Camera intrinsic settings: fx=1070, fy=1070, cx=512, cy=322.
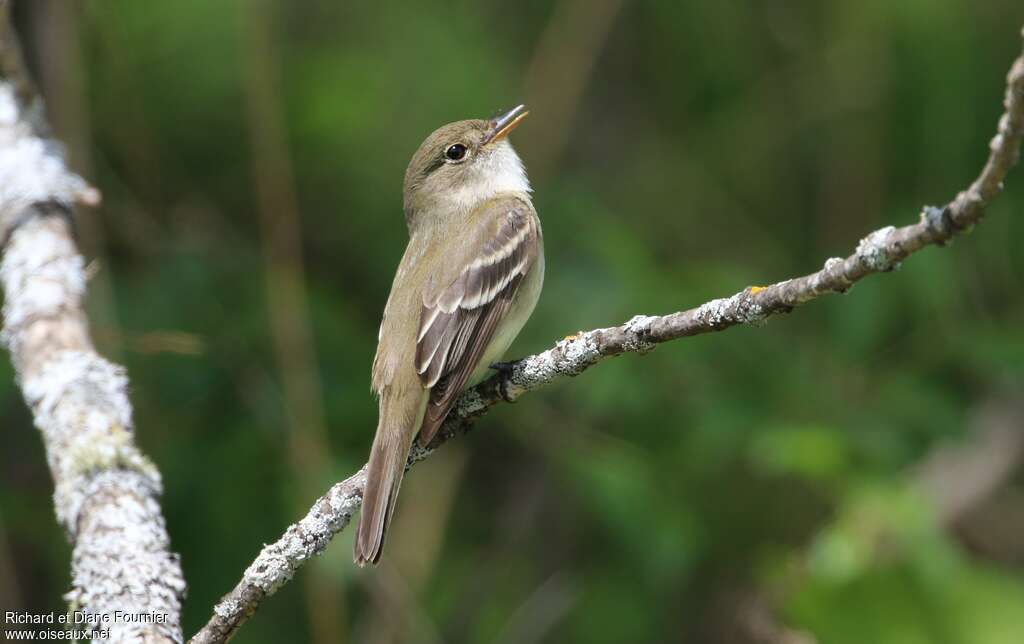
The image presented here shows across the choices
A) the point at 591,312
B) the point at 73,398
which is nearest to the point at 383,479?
the point at 73,398

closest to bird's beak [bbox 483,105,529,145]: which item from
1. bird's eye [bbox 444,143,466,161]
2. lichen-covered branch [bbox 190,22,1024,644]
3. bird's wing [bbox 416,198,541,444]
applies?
bird's eye [bbox 444,143,466,161]

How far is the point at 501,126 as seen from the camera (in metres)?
5.19

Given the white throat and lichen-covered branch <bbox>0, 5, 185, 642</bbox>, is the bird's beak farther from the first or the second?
lichen-covered branch <bbox>0, 5, 185, 642</bbox>

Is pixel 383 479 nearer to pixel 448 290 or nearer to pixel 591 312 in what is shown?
pixel 448 290

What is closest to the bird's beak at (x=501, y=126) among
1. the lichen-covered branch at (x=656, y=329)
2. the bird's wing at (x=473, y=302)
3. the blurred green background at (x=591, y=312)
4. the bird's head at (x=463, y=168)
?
the bird's head at (x=463, y=168)

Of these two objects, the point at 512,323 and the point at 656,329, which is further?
the point at 512,323

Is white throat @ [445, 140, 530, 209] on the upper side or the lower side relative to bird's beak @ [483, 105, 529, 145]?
lower

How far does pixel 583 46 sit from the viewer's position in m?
6.55

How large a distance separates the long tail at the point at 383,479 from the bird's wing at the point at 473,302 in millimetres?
77

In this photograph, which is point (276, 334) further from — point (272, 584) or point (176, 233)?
point (272, 584)

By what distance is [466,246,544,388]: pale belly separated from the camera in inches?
155

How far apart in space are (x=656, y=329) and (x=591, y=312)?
256cm

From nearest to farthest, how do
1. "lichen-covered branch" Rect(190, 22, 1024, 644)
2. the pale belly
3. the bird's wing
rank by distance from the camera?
1. "lichen-covered branch" Rect(190, 22, 1024, 644)
2. the bird's wing
3. the pale belly

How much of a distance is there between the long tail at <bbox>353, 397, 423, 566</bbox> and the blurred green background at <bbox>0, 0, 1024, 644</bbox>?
1184 millimetres
